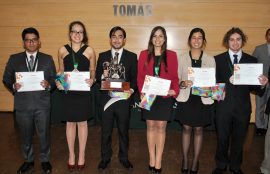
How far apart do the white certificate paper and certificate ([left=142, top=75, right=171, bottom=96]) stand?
0.69m

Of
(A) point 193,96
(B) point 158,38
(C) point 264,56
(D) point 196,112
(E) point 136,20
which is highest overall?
(E) point 136,20

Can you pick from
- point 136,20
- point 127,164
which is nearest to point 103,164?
point 127,164

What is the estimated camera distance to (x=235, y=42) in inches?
108

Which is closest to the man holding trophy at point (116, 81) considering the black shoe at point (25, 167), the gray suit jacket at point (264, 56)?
the black shoe at point (25, 167)

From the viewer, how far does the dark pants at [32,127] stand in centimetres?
294

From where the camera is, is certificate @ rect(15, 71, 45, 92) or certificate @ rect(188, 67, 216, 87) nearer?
certificate @ rect(188, 67, 216, 87)

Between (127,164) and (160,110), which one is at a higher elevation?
(160,110)

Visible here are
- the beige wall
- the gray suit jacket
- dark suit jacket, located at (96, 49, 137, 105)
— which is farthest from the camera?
the beige wall

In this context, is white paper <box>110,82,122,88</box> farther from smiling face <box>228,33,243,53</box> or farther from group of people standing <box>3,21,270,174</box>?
smiling face <box>228,33,243,53</box>

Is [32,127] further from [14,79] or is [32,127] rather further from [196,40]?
[196,40]

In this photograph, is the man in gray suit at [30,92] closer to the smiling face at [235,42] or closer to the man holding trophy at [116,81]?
the man holding trophy at [116,81]

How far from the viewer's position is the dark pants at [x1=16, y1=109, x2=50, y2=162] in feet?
9.65

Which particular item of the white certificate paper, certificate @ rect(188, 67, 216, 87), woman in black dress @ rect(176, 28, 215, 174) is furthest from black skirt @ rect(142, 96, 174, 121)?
the white certificate paper

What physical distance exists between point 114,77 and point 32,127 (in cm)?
119
